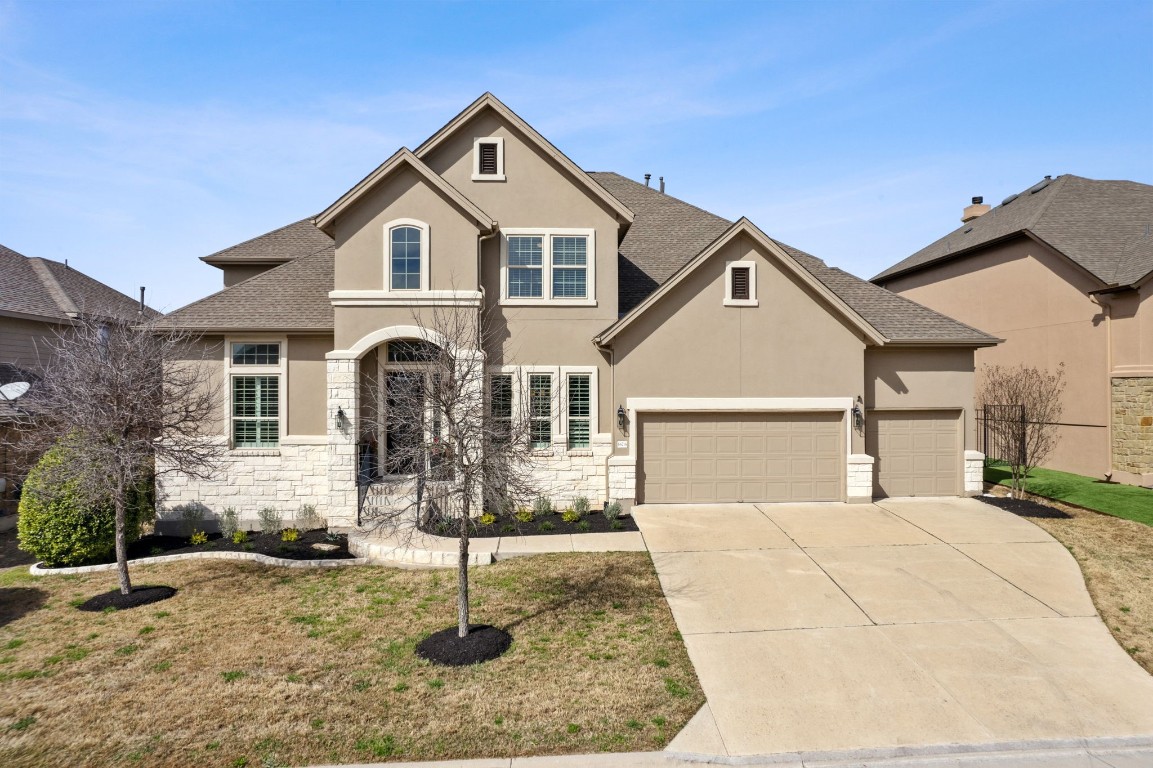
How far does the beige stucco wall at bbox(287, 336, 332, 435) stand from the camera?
13398 millimetres

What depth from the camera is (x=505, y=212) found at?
13844 mm

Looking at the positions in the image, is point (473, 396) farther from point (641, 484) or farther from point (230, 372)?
point (230, 372)

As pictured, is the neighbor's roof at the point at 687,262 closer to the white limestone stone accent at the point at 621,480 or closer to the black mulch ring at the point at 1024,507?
the black mulch ring at the point at 1024,507

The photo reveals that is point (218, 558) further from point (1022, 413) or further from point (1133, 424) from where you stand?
point (1133, 424)

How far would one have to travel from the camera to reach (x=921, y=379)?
1428 centimetres

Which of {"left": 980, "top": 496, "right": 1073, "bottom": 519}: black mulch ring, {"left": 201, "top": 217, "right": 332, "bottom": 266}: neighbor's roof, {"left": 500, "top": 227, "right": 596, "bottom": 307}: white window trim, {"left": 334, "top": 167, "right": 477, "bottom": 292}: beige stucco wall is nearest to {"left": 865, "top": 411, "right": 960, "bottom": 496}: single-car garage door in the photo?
{"left": 980, "top": 496, "right": 1073, "bottom": 519}: black mulch ring

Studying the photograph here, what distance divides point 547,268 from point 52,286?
67.0ft

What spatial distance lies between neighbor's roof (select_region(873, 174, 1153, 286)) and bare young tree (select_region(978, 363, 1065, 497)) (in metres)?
3.36

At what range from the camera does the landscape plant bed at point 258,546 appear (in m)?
11.2

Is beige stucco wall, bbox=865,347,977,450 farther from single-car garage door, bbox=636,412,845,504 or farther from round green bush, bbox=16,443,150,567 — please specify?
round green bush, bbox=16,443,150,567

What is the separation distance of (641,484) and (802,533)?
12.2ft

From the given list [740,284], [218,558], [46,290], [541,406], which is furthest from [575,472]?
[46,290]

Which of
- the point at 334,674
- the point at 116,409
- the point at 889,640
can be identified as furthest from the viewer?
the point at 116,409

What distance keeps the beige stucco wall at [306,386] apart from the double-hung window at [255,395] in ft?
1.16
